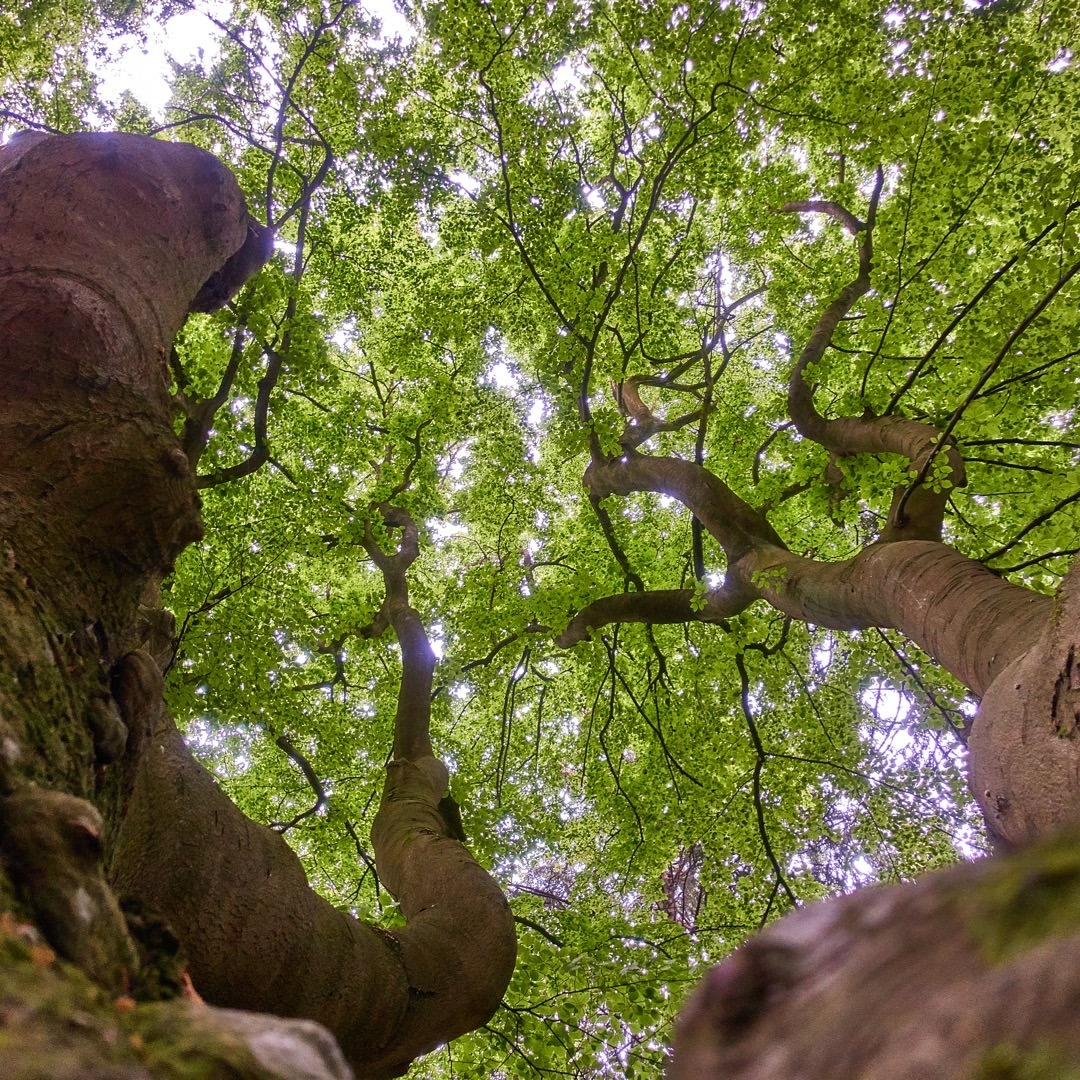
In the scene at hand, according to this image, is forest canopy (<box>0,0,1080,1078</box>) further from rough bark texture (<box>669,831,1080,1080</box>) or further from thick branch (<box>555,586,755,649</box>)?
rough bark texture (<box>669,831,1080,1080</box>)

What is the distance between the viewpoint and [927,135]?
585 centimetres

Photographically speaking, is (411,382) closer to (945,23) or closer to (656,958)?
(945,23)

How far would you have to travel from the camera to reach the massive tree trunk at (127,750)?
2.98 ft

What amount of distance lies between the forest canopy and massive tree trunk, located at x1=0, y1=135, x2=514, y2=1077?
6.35ft

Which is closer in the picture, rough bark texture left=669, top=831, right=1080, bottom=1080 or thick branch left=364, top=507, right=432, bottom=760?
rough bark texture left=669, top=831, right=1080, bottom=1080

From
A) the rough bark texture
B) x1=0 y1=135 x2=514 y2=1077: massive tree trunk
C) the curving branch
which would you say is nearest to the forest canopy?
the curving branch

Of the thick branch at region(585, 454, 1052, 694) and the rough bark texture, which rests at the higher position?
the thick branch at region(585, 454, 1052, 694)

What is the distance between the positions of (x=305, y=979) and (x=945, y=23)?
8.62 m

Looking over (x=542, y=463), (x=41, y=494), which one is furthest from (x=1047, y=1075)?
(x=542, y=463)

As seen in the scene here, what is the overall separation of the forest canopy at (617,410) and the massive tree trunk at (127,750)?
1.94m

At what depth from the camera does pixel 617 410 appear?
8023 mm

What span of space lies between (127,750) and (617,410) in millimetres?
6913

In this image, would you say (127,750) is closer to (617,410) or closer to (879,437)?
(879,437)

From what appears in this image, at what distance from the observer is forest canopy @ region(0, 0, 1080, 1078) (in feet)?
17.2
